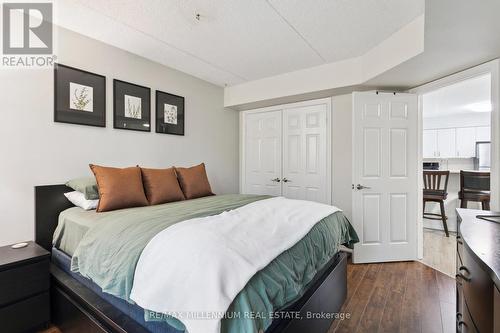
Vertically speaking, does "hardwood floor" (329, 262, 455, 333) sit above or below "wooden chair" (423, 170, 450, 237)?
below

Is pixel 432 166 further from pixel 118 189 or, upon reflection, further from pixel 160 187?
pixel 118 189

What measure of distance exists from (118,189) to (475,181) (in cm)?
487

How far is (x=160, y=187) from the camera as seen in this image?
2439 mm

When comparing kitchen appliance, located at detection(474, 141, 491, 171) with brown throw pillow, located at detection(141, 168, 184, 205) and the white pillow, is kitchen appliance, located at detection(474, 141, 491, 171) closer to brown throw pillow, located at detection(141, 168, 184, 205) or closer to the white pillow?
brown throw pillow, located at detection(141, 168, 184, 205)

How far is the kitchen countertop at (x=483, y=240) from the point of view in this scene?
792mm

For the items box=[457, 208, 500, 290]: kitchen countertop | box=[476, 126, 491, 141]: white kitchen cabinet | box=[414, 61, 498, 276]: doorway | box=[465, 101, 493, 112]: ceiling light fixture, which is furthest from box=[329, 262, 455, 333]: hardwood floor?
box=[476, 126, 491, 141]: white kitchen cabinet

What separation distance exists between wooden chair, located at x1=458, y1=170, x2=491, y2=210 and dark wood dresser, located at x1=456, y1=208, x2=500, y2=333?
3.19 meters

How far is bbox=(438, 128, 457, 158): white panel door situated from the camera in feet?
18.2

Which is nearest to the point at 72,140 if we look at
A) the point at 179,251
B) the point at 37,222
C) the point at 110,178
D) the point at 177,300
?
the point at 110,178

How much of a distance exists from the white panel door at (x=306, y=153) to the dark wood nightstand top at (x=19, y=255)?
116 inches

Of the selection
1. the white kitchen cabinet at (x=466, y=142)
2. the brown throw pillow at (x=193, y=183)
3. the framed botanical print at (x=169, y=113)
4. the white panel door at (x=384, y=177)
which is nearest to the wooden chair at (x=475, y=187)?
the white panel door at (x=384, y=177)

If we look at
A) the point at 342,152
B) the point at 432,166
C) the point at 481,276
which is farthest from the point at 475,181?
the point at 481,276

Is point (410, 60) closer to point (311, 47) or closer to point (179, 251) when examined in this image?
point (311, 47)

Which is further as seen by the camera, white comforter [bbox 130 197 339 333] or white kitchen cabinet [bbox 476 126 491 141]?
white kitchen cabinet [bbox 476 126 491 141]
